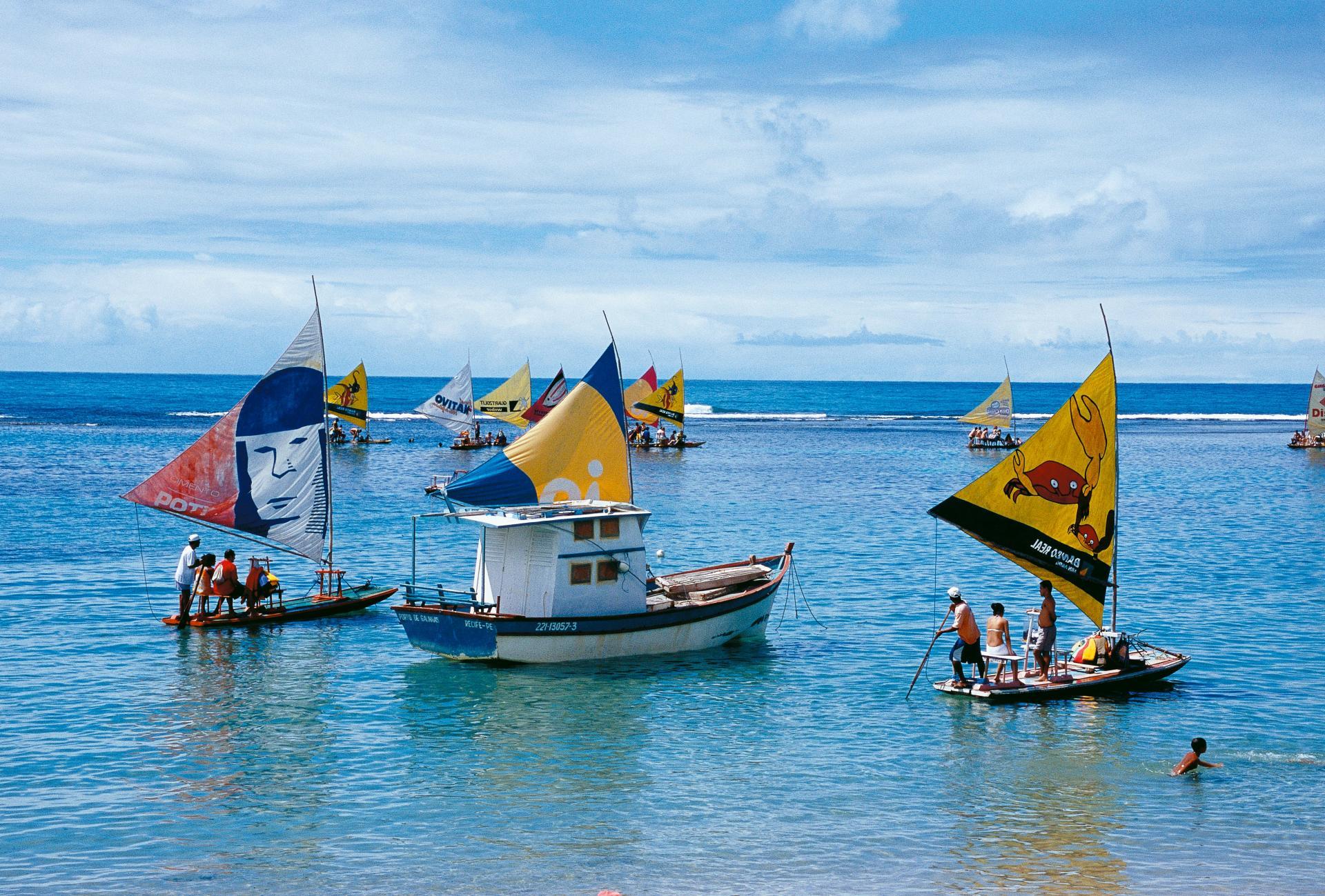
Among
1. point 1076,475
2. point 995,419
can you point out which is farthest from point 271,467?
point 995,419

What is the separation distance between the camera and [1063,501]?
24.9 meters

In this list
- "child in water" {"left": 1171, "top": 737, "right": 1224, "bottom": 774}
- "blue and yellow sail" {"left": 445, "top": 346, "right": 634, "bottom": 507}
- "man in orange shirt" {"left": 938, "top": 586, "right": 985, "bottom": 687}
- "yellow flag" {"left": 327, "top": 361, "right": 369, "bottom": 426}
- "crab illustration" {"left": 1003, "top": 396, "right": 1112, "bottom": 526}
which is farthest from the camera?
"yellow flag" {"left": 327, "top": 361, "right": 369, "bottom": 426}

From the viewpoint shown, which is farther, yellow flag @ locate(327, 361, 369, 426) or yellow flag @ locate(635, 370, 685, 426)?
yellow flag @ locate(635, 370, 685, 426)

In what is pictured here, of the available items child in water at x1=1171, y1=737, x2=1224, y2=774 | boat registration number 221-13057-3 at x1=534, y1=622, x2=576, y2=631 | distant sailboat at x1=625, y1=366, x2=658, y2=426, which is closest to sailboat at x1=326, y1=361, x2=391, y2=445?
distant sailboat at x1=625, y1=366, x2=658, y2=426

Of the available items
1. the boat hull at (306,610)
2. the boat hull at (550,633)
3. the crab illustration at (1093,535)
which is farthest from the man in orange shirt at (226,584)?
the crab illustration at (1093,535)

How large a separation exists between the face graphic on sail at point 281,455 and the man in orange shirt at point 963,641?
17.9 meters

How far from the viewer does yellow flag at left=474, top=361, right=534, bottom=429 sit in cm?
9906

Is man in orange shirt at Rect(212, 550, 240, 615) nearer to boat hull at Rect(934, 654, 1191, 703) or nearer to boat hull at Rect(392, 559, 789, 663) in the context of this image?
boat hull at Rect(392, 559, 789, 663)

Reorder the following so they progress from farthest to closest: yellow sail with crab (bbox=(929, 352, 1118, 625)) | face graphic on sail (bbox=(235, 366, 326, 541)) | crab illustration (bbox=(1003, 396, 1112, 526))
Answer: face graphic on sail (bbox=(235, 366, 326, 541))
crab illustration (bbox=(1003, 396, 1112, 526))
yellow sail with crab (bbox=(929, 352, 1118, 625))

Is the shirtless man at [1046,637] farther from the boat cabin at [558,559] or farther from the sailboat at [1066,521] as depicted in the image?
the boat cabin at [558,559]

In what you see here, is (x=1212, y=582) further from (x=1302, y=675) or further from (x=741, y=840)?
(x=741, y=840)

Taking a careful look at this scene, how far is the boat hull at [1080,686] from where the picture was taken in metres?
24.1

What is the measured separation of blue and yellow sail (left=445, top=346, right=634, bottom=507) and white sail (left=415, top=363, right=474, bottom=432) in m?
66.9

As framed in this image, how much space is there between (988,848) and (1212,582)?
2524 centimetres
